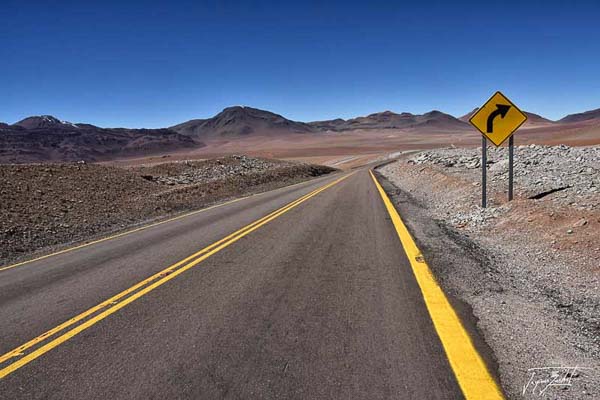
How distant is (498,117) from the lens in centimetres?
883

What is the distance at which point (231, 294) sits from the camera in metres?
4.80

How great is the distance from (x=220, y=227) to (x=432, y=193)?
8553mm

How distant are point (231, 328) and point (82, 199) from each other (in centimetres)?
1476

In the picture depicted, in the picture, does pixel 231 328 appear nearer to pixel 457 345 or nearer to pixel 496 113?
pixel 457 345

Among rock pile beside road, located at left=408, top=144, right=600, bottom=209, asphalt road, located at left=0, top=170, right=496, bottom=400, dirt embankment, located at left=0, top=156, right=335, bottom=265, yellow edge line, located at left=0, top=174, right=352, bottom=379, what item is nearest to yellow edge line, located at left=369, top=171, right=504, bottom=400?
asphalt road, located at left=0, top=170, right=496, bottom=400

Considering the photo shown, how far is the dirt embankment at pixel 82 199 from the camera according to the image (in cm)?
1094

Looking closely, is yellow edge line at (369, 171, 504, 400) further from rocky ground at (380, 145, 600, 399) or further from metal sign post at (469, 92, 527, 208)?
metal sign post at (469, 92, 527, 208)

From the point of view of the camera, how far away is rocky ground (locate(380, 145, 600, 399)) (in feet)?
9.57

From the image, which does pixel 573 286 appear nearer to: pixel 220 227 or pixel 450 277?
pixel 450 277

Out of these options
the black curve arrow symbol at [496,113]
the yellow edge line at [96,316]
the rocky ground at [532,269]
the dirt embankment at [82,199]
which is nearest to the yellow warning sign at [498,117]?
the black curve arrow symbol at [496,113]

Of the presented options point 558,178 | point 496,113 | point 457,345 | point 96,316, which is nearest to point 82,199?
point 96,316

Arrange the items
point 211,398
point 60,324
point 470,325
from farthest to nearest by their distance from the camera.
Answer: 1. point 60,324
2. point 470,325
3. point 211,398

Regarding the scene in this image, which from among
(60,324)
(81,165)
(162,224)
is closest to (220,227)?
(162,224)

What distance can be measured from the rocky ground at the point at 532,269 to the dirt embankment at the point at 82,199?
30.6 ft
